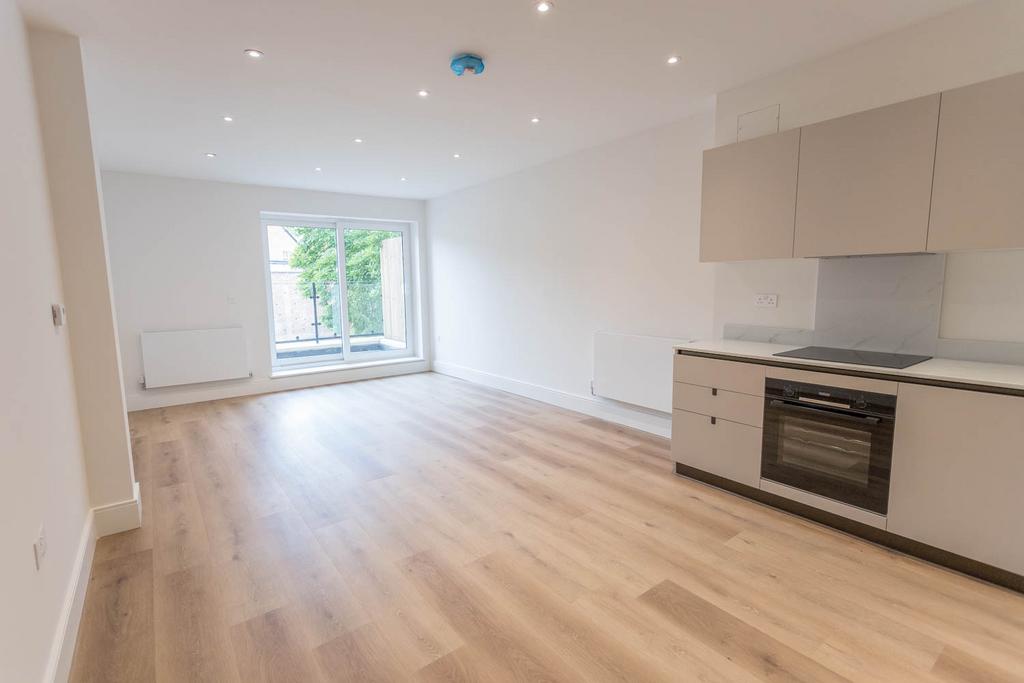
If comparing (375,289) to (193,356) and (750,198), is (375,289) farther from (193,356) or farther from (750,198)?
(750,198)

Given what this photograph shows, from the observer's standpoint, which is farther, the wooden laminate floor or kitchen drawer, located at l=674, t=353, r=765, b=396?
kitchen drawer, located at l=674, t=353, r=765, b=396

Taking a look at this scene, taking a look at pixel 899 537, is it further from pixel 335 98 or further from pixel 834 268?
pixel 335 98

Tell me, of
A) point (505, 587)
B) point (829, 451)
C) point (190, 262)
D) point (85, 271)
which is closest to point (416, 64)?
point (85, 271)

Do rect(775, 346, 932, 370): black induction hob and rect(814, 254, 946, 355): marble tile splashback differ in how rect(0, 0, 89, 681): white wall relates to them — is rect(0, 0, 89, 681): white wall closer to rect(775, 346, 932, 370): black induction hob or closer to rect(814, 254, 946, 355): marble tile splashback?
rect(775, 346, 932, 370): black induction hob

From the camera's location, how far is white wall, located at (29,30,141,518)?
7.82ft

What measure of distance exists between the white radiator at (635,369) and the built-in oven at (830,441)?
3.77 feet

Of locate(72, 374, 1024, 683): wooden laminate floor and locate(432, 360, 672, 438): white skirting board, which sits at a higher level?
locate(432, 360, 672, 438): white skirting board

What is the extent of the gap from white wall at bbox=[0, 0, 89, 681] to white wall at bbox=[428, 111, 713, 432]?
12.5 feet

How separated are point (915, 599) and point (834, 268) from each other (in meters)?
Answer: 1.80

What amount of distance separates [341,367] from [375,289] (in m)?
1.35

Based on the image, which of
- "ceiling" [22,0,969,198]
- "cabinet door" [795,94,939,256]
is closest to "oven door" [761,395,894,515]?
"cabinet door" [795,94,939,256]

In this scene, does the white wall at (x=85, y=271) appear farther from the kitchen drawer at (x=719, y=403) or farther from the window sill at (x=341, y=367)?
the window sill at (x=341, y=367)

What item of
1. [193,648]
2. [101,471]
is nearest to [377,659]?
[193,648]

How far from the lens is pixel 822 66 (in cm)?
276
